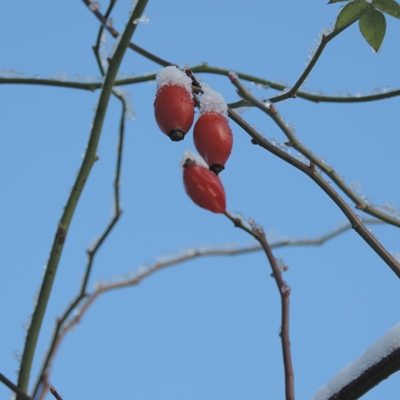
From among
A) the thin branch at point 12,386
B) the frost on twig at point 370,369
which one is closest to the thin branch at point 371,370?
the frost on twig at point 370,369

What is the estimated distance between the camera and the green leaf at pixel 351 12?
49.2 inches

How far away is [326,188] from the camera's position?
44.9 inches

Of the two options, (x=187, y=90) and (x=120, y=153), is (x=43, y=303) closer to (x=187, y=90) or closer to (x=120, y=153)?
(x=187, y=90)

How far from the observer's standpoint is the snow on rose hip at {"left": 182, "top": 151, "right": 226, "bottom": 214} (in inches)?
59.2

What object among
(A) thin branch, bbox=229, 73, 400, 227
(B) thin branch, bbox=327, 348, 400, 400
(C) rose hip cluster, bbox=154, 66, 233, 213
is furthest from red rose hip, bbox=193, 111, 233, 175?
(B) thin branch, bbox=327, 348, 400, 400

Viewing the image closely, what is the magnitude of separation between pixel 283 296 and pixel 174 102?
18.1 inches

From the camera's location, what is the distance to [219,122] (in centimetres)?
121

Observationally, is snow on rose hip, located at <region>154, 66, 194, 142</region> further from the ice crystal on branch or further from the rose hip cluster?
the ice crystal on branch

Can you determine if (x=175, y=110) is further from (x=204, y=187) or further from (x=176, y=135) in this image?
(x=204, y=187)

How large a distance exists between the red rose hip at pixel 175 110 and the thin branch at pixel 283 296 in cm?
34

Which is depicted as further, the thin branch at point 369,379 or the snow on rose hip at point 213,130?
the snow on rose hip at point 213,130

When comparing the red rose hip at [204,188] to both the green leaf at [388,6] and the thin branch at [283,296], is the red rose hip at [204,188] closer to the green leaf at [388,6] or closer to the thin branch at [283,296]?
the thin branch at [283,296]

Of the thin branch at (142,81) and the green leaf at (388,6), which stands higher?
the thin branch at (142,81)

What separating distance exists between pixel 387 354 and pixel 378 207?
51 centimetres
